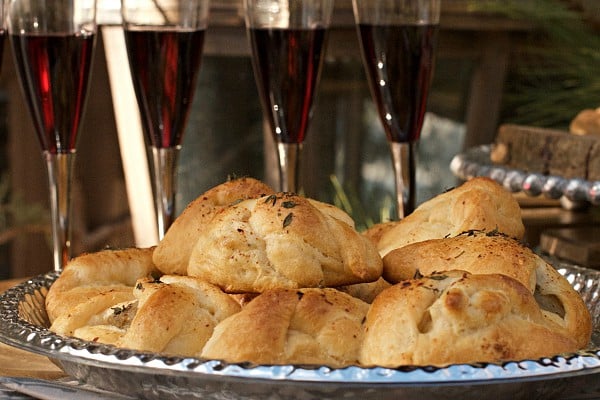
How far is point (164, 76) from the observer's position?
132cm

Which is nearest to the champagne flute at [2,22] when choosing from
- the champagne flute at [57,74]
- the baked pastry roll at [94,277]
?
the champagne flute at [57,74]

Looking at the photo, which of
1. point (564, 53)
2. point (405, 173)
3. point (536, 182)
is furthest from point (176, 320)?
point (564, 53)

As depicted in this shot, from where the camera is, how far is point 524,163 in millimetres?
1956

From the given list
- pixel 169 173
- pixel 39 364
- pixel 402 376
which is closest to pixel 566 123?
pixel 169 173

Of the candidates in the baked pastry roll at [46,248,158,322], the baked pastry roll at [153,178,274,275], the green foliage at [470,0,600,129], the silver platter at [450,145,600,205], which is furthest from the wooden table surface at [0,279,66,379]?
the green foliage at [470,0,600,129]

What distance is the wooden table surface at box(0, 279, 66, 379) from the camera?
3.34 ft

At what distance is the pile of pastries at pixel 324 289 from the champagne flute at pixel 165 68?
28 centimetres

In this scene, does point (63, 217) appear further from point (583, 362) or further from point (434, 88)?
point (434, 88)

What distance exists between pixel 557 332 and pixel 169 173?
2.18 ft

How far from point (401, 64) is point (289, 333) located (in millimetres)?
633

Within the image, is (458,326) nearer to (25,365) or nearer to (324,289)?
(324,289)

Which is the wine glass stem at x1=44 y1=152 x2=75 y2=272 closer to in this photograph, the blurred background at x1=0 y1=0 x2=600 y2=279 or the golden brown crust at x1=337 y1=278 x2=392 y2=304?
the golden brown crust at x1=337 y1=278 x2=392 y2=304

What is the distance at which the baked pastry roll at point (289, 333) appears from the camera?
2.56 feet

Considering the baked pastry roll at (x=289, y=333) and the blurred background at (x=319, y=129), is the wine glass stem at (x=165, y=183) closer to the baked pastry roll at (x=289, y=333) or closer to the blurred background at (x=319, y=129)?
the baked pastry roll at (x=289, y=333)
